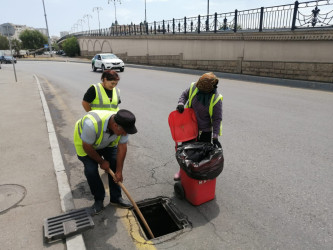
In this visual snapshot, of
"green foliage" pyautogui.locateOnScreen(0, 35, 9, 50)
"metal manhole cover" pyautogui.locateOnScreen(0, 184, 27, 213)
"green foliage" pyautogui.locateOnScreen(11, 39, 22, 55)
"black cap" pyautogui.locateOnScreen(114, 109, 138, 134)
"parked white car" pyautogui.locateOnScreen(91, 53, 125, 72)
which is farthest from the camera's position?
"green foliage" pyautogui.locateOnScreen(0, 35, 9, 50)

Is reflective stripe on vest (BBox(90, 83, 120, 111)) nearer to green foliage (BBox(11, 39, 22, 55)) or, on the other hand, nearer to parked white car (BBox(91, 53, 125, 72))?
parked white car (BBox(91, 53, 125, 72))

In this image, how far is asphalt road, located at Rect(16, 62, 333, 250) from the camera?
2.80 meters

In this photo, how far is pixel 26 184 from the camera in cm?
385

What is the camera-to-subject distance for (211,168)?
3.06 meters

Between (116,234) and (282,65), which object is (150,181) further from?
(282,65)

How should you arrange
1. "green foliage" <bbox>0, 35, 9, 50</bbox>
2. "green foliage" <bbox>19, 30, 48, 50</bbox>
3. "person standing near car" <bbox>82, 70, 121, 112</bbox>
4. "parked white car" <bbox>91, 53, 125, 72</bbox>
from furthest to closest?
"green foliage" <bbox>0, 35, 9, 50</bbox> < "green foliage" <bbox>19, 30, 48, 50</bbox> < "parked white car" <bbox>91, 53, 125, 72</bbox> < "person standing near car" <bbox>82, 70, 121, 112</bbox>

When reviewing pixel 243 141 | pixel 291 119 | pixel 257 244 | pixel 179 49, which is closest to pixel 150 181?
pixel 257 244

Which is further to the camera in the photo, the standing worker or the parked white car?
the parked white car

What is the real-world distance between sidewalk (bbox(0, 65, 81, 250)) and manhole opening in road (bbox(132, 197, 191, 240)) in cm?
104

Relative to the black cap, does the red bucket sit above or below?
below

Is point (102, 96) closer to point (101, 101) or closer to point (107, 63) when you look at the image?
point (101, 101)

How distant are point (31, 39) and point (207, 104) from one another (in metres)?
113

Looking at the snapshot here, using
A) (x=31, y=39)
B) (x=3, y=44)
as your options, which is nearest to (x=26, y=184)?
(x=31, y=39)

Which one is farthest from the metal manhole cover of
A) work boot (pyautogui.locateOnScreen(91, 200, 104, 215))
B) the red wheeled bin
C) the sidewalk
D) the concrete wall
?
the concrete wall
